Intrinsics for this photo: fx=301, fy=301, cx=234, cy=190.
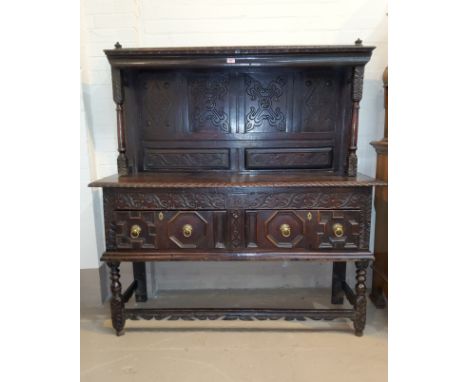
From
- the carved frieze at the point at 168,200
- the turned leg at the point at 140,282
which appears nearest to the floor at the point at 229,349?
the turned leg at the point at 140,282

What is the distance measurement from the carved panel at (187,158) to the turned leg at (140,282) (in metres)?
0.81

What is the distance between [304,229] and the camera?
1.81 meters

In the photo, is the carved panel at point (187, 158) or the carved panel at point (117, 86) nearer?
the carved panel at point (117, 86)

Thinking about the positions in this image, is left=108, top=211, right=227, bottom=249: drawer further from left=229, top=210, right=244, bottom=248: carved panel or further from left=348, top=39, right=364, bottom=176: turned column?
left=348, top=39, right=364, bottom=176: turned column

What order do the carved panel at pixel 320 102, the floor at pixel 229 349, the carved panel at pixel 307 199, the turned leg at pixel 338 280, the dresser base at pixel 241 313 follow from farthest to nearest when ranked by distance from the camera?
the turned leg at pixel 338 280 < the carved panel at pixel 320 102 < the dresser base at pixel 241 313 < the carved panel at pixel 307 199 < the floor at pixel 229 349

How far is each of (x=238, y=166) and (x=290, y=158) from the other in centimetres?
38

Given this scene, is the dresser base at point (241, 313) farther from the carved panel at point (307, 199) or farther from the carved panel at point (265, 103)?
the carved panel at point (265, 103)

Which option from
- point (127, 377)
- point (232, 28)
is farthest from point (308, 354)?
point (232, 28)

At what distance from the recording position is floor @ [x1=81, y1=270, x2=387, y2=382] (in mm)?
1681

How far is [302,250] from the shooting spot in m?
1.83

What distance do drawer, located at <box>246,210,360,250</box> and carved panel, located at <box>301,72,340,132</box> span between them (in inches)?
27.8

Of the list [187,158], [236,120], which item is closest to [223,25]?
[236,120]

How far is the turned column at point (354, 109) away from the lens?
74.0 inches

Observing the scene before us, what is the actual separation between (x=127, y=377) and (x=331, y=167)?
6.06ft
